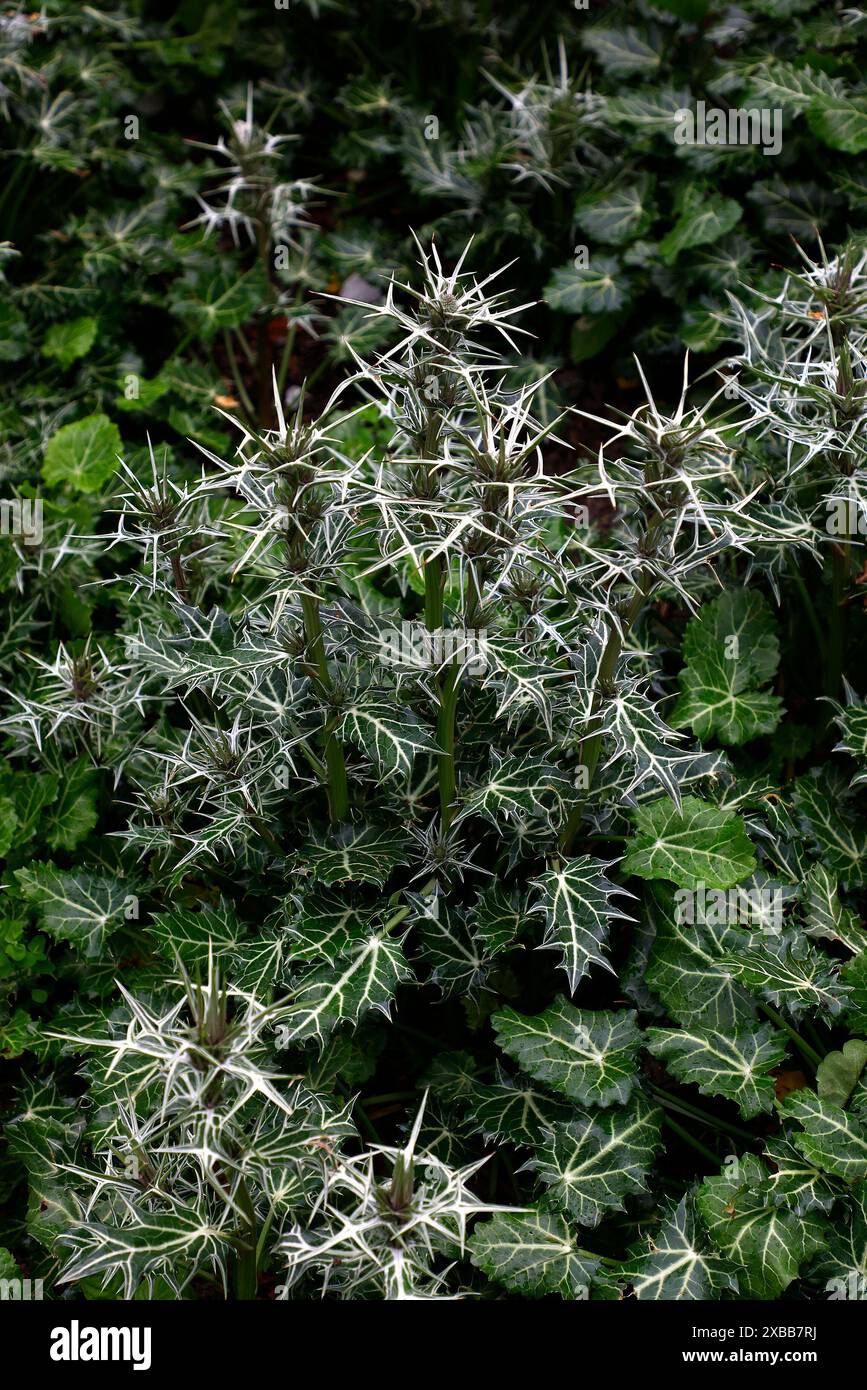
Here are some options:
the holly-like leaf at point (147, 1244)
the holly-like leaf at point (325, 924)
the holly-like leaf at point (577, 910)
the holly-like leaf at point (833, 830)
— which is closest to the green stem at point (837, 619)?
the holly-like leaf at point (833, 830)

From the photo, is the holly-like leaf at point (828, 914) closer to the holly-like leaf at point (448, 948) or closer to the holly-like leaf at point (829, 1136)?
the holly-like leaf at point (829, 1136)

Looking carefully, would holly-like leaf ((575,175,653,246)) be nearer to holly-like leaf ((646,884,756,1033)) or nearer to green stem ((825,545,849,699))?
green stem ((825,545,849,699))

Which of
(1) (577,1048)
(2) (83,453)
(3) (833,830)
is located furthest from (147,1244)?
(2) (83,453)

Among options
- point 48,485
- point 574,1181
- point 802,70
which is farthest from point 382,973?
point 802,70

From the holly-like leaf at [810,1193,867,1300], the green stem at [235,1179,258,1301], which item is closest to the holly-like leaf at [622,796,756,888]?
the holly-like leaf at [810,1193,867,1300]

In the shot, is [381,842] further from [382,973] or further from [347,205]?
[347,205]

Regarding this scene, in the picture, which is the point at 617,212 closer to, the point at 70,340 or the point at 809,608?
the point at 809,608
